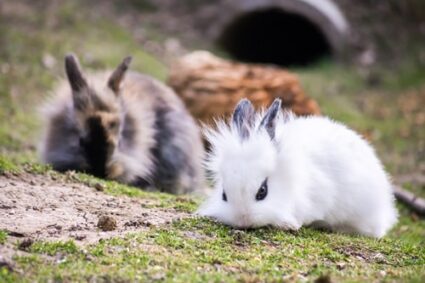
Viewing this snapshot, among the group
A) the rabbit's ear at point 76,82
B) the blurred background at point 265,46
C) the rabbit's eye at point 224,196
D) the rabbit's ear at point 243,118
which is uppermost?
the blurred background at point 265,46

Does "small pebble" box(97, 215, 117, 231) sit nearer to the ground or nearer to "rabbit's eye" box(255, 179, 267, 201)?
the ground

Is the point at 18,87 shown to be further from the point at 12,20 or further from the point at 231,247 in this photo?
the point at 231,247

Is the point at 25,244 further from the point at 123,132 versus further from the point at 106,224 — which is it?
the point at 123,132

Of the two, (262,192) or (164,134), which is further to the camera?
(164,134)

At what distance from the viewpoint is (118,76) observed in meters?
7.70

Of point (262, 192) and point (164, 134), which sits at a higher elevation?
point (164, 134)

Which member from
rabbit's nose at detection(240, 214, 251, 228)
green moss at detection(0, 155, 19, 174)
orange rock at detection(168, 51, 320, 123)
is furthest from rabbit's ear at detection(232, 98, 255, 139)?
orange rock at detection(168, 51, 320, 123)

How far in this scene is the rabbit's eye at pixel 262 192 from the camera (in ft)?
15.9

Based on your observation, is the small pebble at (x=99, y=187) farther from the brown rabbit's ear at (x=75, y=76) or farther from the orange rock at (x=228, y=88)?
the orange rock at (x=228, y=88)

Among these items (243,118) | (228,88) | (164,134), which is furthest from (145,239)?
(228,88)

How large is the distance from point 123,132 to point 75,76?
77 cm

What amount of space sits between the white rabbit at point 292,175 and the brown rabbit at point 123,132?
204cm

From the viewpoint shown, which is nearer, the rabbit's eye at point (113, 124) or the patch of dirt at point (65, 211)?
the patch of dirt at point (65, 211)

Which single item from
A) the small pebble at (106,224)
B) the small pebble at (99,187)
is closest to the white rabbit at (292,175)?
the small pebble at (106,224)
